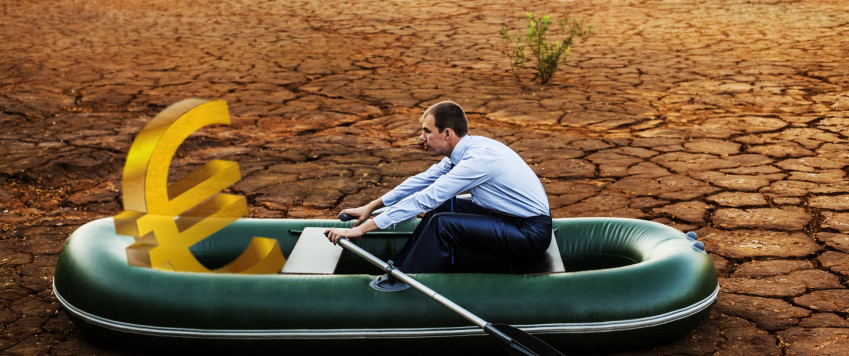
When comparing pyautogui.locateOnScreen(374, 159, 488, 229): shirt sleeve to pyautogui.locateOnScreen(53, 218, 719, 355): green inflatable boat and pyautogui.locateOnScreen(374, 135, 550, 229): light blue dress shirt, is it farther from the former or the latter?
pyautogui.locateOnScreen(53, 218, 719, 355): green inflatable boat

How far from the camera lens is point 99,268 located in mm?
3158

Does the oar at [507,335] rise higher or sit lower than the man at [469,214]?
lower

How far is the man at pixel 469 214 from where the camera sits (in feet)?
10.7

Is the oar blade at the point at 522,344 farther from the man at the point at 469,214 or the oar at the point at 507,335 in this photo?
the man at the point at 469,214

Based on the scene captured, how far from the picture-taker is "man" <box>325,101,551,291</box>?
3250mm

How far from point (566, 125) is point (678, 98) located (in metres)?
1.39

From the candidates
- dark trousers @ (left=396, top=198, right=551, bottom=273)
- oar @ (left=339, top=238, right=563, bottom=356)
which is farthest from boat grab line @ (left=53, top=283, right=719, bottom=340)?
dark trousers @ (left=396, top=198, right=551, bottom=273)

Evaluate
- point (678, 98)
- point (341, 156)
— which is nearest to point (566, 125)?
point (678, 98)

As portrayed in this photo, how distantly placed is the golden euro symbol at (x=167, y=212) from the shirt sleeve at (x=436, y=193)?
0.58 metres

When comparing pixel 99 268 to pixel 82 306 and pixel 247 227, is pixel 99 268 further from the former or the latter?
pixel 247 227

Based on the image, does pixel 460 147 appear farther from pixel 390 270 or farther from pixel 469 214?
pixel 390 270

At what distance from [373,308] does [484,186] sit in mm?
717

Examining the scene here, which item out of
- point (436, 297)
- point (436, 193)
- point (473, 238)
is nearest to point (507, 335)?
point (436, 297)

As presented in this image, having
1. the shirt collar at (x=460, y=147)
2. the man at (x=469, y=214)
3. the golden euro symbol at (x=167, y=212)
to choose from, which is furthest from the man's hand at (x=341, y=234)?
the shirt collar at (x=460, y=147)
